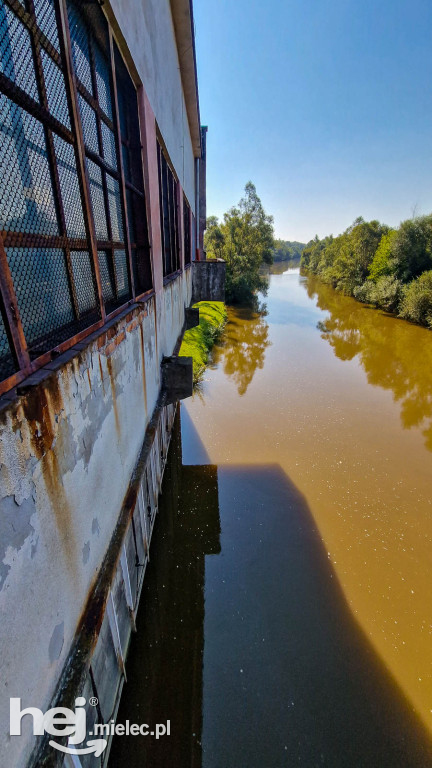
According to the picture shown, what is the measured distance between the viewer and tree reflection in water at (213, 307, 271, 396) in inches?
535

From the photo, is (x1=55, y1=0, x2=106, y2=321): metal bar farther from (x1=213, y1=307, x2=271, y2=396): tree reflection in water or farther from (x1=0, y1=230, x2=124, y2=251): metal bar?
(x1=213, y1=307, x2=271, y2=396): tree reflection in water

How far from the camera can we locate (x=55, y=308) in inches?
93.6

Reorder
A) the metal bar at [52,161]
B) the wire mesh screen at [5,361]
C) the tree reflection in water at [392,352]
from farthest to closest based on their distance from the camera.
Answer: the tree reflection in water at [392,352]
the metal bar at [52,161]
the wire mesh screen at [5,361]

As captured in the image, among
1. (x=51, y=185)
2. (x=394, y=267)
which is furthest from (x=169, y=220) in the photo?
(x=394, y=267)

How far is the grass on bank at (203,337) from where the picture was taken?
13.2 m

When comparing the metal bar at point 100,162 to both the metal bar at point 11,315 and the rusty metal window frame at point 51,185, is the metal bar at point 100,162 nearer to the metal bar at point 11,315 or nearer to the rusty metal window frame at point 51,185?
the rusty metal window frame at point 51,185

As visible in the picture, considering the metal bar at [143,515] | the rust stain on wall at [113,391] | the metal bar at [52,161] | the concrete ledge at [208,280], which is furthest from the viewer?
the concrete ledge at [208,280]

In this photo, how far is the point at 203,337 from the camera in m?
16.5

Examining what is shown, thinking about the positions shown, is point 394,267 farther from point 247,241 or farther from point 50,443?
point 50,443

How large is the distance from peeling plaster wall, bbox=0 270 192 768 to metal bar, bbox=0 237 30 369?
6.7 inches

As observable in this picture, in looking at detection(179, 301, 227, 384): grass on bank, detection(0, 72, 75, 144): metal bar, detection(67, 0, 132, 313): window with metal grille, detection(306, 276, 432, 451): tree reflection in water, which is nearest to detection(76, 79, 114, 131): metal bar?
detection(67, 0, 132, 313): window with metal grille

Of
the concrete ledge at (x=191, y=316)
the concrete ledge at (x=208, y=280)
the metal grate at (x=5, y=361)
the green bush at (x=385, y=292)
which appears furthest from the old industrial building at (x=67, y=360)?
the green bush at (x=385, y=292)

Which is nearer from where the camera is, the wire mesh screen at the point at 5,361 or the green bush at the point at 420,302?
the wire mesh screen at the point at 5,361

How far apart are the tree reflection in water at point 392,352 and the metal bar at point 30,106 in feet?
34.1
